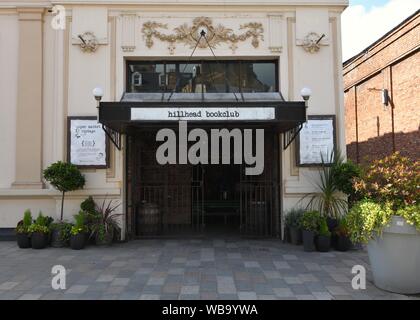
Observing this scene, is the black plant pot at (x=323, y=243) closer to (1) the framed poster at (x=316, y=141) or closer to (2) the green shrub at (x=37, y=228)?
(1) the framed poster at (x=316, y=141)

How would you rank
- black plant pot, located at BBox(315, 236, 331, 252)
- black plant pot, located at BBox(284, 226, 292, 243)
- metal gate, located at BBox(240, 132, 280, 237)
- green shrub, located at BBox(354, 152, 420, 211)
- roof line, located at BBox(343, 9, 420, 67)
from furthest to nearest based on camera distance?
roof line, located at BBox(343, 9, 420, 67), metal gate, located at BBox(240, 132, 280, 237), black plant pot, located at BBox(284, 226, 292, 243), black plant pot, located at BBox(315, 236, 331, 252), green shrub, located at BBox(354, 152, 420, 211)

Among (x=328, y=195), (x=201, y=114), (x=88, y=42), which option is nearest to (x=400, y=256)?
(x=328, y=195)

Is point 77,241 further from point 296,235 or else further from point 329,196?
point 329,196

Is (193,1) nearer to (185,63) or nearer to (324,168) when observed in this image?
(185,63)

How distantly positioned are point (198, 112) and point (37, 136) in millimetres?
4481

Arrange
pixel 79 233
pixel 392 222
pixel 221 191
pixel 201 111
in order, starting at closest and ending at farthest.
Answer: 1. pixel 392 222
2. pixel 201 111
3. pixel 79 233
4. pixel 221 191

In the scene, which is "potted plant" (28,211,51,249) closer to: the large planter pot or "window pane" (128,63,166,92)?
"window pane" (128,63,166,92)

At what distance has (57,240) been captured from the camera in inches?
323

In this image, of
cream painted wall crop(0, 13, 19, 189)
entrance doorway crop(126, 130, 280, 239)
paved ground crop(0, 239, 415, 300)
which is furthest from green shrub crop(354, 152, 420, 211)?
cream painted wall crop(0, 13, 19, 189)

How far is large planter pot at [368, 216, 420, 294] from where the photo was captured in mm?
5180

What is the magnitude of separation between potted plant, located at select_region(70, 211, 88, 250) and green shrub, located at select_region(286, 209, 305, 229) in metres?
4.60

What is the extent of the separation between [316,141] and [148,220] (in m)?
4.58

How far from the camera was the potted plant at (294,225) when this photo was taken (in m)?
8.31

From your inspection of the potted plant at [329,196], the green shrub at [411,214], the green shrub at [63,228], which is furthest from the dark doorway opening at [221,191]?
the green shrub at [411,214]
